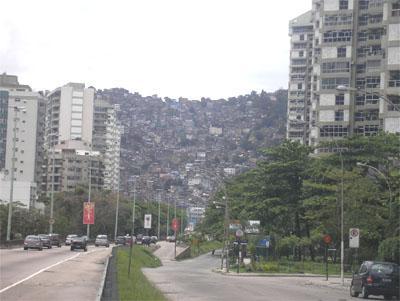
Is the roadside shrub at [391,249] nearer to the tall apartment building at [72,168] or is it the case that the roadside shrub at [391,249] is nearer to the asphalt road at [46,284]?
the asphalt road at [46,284]

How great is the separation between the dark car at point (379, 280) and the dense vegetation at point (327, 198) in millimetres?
13112

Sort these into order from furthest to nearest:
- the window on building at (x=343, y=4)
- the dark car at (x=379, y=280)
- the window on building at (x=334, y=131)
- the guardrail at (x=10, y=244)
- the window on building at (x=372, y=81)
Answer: the window on building at (x=343, y=4), the window on building at (x=334, y=131), the window on building at (x=372, y=81), the guardrail at (x=10, y=244), the dark car at (x=379, y=280)

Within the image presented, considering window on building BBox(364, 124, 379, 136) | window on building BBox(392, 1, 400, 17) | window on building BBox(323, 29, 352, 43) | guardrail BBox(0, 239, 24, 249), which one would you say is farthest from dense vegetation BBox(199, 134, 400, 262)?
window on building BBox(323, 29, 352, 43)

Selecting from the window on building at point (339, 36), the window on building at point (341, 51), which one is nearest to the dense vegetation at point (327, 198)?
the window on building at point (341, 51)

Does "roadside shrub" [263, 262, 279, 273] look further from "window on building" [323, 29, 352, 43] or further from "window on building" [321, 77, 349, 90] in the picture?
"window on building" [323, 29, 352, 43]

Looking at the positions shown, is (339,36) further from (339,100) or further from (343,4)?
(339,100)

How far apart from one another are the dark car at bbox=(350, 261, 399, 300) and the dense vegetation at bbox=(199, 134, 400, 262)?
1311cm

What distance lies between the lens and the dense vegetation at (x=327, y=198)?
185 ft

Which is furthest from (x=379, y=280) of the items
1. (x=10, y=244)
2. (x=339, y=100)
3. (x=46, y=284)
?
(x=339, y=100)

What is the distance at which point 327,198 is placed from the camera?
214 ft

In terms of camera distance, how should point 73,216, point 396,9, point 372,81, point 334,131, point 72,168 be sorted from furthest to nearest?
point 72,168 → point 73,216 → point 334,131 → point 372,81 → point 396,9

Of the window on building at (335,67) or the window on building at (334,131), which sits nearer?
the window on building at (334,131)

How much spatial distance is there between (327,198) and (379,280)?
33636mm

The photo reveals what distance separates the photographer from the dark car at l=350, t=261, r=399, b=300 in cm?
3156
